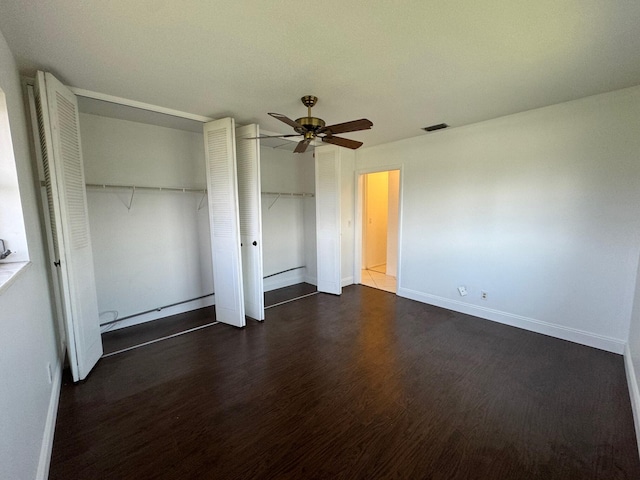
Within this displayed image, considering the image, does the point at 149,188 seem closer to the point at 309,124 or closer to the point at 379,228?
the point at 309,124

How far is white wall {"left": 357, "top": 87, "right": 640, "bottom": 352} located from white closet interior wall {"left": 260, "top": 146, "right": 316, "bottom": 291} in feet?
5.92

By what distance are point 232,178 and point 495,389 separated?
3185 mm

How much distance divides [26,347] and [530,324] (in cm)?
441

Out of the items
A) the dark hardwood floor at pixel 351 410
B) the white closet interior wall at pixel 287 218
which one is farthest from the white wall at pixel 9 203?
the white closet interior wall at pixel 287 218

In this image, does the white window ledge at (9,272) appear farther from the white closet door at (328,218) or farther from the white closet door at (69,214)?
the white closet door at (328,218)

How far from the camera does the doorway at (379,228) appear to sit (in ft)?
17.2

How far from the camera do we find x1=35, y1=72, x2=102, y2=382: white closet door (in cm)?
211

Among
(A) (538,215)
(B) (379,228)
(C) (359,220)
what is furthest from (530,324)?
(B) (379,228)

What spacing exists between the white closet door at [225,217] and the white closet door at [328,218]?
167 centimetres

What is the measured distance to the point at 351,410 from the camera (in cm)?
201

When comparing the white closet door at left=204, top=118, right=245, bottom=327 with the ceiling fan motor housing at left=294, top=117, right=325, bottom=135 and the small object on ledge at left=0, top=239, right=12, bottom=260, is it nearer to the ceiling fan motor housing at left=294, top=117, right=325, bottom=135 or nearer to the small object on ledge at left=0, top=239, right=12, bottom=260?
the ceiling fan motor housing at left=294, top=117, right=325, bottom=135

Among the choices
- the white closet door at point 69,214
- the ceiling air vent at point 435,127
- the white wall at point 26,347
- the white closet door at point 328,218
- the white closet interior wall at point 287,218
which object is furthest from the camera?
the white closet interior wall at point 287,218

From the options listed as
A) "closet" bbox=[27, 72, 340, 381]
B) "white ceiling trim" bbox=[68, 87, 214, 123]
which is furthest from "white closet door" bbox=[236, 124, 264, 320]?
"white ceiling trim" bbox=[68, 87, 214, 123]

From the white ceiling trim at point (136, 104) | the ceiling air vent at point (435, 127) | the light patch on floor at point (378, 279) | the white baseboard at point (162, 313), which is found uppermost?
the white ceiling trim at point (136, 104)
